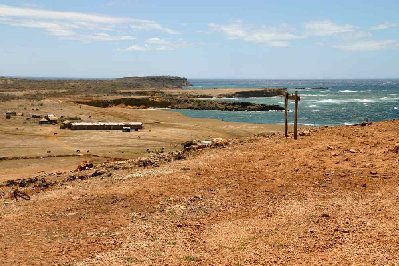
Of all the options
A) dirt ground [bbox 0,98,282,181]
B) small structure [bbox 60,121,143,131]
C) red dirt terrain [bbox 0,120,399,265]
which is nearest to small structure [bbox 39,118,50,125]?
dirt ground [bbox 0,98,282,181]

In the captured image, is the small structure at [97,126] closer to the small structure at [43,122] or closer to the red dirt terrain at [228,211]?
the small structure at [43,122]

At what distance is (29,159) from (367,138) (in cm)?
1884

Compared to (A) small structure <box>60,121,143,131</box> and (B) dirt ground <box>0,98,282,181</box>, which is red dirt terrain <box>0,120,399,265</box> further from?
(A) small structure <box>60,121,143,131</box>

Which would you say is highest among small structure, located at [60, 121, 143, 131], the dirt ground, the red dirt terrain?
the red dirt terrain

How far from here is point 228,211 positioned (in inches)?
499

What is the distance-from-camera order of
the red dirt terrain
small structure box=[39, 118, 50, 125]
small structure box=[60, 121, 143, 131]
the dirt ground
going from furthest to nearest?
small structure box=[39, 118, 50, 125] → small structure box=[60, 121, 143, 131] → the dirt ground → the red dirt terrain

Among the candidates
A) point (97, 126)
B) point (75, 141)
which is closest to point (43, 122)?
point (97, 126)

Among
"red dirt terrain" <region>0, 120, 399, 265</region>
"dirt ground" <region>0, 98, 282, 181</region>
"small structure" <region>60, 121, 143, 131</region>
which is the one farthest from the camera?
"small structure" <region>60, 121, 143, 131</region>

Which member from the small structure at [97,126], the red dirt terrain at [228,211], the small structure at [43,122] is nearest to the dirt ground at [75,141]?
the small structure at [43,122]

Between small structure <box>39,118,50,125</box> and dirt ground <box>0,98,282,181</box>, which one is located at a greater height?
small structure <box>39,118,50,125</box>

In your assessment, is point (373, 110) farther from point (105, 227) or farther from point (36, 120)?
point (105, 227)

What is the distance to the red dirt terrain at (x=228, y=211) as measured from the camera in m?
9.95

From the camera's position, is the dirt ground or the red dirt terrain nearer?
the red dirt terrain

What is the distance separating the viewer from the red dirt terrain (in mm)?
9945
